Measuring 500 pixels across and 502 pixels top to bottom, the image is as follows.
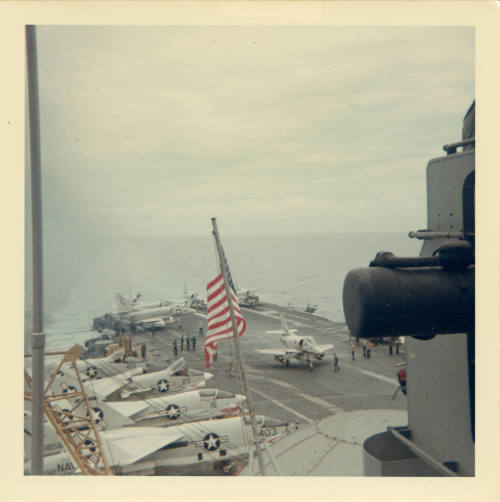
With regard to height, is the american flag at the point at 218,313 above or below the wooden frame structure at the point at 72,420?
above

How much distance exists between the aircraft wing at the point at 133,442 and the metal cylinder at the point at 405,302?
13.5m

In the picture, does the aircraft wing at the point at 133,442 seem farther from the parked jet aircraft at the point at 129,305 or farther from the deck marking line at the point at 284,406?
the parked jet aircraft at the point at 129,305

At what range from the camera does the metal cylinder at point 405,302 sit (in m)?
2.33

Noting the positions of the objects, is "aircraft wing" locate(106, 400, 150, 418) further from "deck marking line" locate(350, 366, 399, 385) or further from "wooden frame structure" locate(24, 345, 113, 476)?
"deck marking line" locate(350, 366, 399, 385)

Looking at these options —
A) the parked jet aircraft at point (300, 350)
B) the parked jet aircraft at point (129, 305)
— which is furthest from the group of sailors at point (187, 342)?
the parked jet aircraft at point (129, 305)

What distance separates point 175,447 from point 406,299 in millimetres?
14679

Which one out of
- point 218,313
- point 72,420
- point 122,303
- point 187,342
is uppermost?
point 218,313

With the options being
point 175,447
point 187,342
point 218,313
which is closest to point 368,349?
point 187,342

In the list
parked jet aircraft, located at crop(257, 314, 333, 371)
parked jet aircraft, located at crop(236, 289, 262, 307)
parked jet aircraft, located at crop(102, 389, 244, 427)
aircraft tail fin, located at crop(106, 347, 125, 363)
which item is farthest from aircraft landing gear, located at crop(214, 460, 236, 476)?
parked jet aircraft, located at crop(236, 289, 262, 307)

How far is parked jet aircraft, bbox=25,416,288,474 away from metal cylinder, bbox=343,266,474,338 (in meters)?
12.7

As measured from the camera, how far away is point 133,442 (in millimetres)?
15742

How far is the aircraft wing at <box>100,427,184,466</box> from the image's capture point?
14570 mm

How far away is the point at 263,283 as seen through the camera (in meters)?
49.6

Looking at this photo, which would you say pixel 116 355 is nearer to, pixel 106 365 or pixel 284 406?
pixel 106 365
